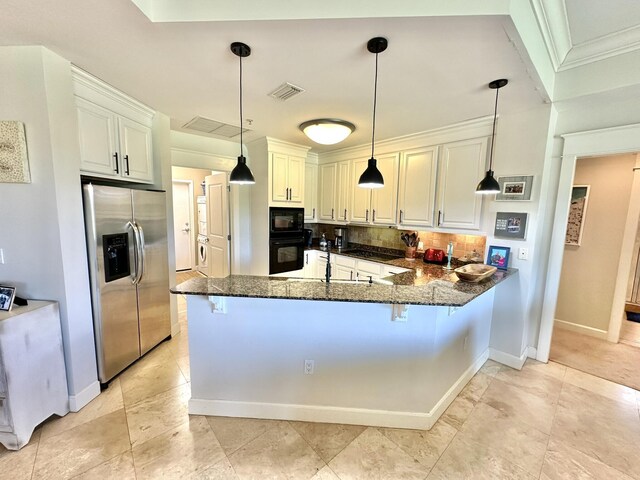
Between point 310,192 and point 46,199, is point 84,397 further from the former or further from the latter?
point 310,192

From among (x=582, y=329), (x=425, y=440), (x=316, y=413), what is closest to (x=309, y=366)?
(x=316, y=413)

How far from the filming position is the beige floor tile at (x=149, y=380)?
2.26 metres

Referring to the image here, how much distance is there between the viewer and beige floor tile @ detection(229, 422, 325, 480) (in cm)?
158

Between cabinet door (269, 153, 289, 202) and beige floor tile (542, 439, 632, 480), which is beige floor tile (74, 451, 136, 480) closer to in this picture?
beige floor tile (542, 439, 632, 480)

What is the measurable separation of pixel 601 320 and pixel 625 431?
192cm


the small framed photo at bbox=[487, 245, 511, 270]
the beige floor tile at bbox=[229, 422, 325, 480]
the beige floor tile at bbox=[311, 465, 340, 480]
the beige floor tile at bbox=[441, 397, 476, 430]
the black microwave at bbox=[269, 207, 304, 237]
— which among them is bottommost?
the beige floor tile at bbox=[441, 397, 476, 430]

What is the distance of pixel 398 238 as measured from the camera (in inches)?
161

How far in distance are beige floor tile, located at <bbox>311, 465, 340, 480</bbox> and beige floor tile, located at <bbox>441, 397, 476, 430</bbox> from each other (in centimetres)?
96

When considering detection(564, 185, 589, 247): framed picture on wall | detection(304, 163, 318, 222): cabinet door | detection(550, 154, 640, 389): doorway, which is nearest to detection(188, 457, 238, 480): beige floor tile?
detection(550, 154, 640, 389): doorway

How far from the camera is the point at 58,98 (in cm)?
187

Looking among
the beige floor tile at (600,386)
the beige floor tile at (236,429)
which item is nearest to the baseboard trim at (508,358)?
the beige floor tile at (600,386)

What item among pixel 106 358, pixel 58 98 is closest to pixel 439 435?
pixel 106 358

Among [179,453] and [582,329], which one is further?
[582,329]

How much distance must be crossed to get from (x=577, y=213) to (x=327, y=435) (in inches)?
158
